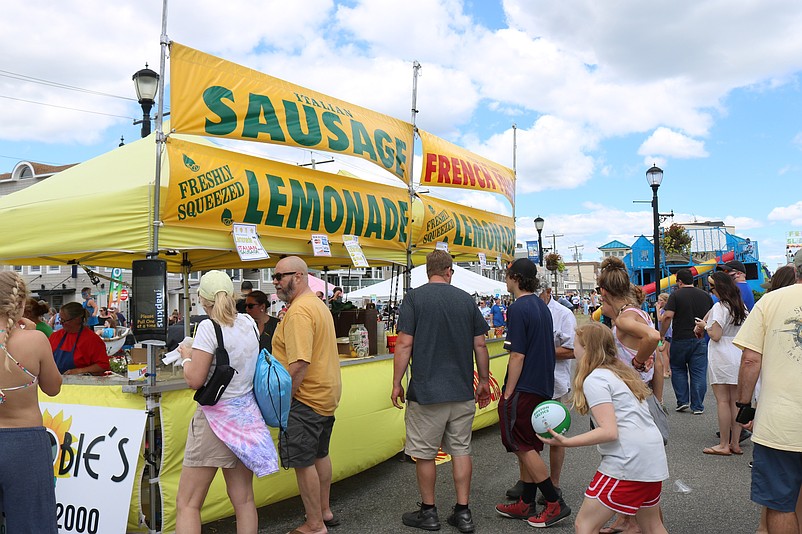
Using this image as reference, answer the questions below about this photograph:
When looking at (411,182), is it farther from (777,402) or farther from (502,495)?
(777,402)

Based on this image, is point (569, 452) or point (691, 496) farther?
point (569, 452)

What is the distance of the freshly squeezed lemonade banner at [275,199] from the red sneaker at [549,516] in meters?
3.20

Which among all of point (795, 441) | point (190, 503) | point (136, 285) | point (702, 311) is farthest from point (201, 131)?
point (702, 311)

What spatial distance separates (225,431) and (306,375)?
0.86 metres

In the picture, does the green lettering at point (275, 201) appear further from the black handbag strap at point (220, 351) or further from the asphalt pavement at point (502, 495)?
the asphalt pavement at point (502, 495)

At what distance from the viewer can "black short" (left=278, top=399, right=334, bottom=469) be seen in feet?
13.5

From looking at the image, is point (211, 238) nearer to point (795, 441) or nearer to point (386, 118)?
point (386, 118)

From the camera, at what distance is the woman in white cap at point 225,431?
3.44m

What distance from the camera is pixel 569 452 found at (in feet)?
22.0

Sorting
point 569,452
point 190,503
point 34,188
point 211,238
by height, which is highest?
point 34,188

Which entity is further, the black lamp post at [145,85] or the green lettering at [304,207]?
the black lamp post at [145,85]

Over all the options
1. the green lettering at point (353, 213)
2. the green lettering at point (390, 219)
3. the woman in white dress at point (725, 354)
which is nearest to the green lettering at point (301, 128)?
the green lettering at point (353, 213)

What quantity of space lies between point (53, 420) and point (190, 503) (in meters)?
1.56

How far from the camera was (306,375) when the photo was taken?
13.9ft
